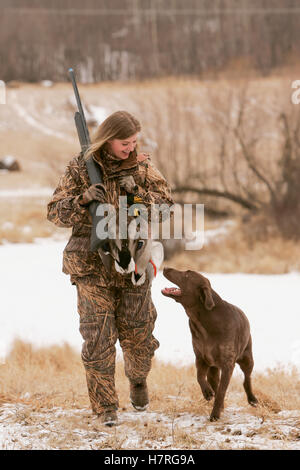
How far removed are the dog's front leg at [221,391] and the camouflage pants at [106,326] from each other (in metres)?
0.49

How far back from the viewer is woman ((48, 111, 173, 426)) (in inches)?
141

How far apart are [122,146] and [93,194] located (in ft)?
1.11

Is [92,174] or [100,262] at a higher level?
[92,174]

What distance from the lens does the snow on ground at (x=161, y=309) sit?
630 cm

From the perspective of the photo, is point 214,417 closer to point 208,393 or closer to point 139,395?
point 208,393

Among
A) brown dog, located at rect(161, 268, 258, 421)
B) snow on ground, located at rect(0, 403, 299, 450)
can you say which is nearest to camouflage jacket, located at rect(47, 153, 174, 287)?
brown dog, located at rect(161, 268, 258, 421)

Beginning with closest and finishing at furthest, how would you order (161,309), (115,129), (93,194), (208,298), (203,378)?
(93,194)
(115,129)
(208,298)
(203,378)
(161,309)

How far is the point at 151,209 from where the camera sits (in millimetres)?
3713

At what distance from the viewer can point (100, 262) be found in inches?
146

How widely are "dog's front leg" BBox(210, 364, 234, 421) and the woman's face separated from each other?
1.27m

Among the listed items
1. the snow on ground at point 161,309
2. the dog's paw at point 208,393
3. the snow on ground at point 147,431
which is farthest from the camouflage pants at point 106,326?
the snow on ground at point 161,309

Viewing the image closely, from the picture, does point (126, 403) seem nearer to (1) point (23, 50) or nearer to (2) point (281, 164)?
(2) point (281, 164)

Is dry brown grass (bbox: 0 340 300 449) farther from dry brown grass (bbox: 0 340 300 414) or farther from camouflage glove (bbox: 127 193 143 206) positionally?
camouflage glove (bbox: 127 193 143 206)

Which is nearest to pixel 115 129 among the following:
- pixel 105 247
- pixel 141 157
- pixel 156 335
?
pixel 141 157
